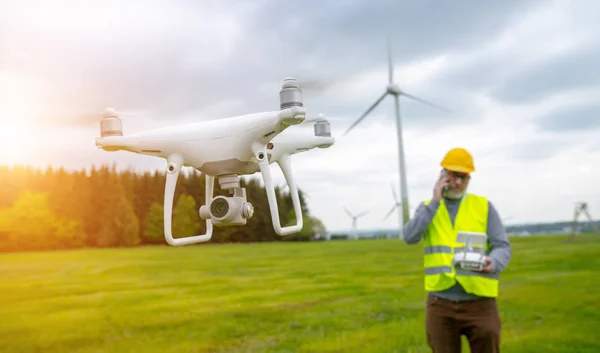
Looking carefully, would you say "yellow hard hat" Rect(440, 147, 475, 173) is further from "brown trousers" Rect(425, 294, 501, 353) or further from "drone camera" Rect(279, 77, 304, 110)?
"drone camera" Rect(279, 77, 304, 110)

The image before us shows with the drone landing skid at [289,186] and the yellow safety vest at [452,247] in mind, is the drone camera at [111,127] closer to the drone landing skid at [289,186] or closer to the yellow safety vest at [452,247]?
the drone landing skid at [289,186]

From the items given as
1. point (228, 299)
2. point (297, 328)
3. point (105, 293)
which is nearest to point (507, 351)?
point (297, 328)

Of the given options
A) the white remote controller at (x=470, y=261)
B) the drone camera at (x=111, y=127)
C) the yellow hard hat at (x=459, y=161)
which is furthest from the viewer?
the yellow hard hat at (x=459, y=161)

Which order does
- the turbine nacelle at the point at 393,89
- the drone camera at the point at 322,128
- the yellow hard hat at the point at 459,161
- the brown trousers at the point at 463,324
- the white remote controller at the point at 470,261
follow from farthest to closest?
the turbine nacelle at the point at 393,89 → the brown trousers at the point at 463,324 → the yellow hard hat at the point at 459,161 → the white remote controller at the point at 470,261 → the drone camera at the point at 322,128

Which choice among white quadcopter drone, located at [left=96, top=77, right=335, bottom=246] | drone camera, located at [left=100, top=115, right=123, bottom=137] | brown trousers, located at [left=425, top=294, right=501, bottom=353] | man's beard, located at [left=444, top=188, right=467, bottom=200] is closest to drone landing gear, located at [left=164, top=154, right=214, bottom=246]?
white quadcopter drone, located at [left=96, top=77, right=335, bottom=246]

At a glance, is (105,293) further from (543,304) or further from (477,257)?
(477,257)

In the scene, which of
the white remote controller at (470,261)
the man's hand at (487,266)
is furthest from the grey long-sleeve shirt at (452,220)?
the white remote controller at (470,261)
